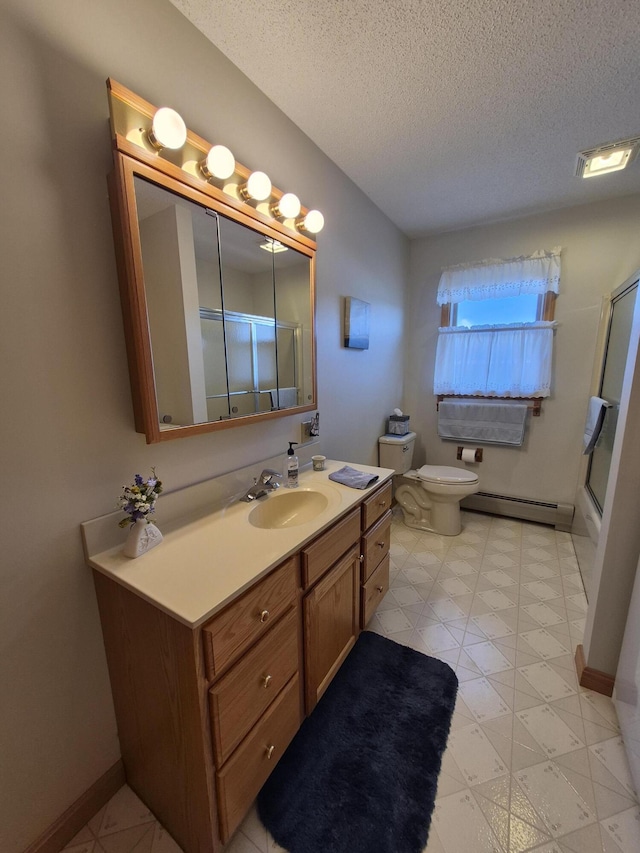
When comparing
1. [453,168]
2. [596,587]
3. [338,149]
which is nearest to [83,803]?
[596,587]

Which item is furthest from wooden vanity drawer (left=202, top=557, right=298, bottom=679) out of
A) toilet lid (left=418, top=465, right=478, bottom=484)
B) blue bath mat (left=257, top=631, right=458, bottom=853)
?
toilet lid (left=418, top=465, right=478, bottom=484)

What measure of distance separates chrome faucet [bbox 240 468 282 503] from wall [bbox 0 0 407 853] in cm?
28

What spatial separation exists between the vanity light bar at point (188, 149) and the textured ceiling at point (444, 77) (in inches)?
16.7

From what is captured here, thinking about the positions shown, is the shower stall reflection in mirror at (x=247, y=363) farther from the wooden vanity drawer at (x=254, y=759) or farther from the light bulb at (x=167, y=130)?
the wooden vanity drawer at (x=254, y=759)

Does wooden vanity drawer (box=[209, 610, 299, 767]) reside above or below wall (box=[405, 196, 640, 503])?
below

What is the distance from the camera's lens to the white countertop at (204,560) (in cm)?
77

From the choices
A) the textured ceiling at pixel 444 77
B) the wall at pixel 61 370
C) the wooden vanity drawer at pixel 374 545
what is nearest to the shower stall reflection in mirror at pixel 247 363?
the wall at pixel 61 370

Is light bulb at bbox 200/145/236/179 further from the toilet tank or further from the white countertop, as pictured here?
the toilet tank

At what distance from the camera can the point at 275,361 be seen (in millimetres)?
1532

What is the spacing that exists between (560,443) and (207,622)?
9.40 feet

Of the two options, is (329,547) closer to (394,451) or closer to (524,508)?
(394,451)

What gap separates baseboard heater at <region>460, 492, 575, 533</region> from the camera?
2654mm

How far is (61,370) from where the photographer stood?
2.83 ft

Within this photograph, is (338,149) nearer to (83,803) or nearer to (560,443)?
(560,443)
